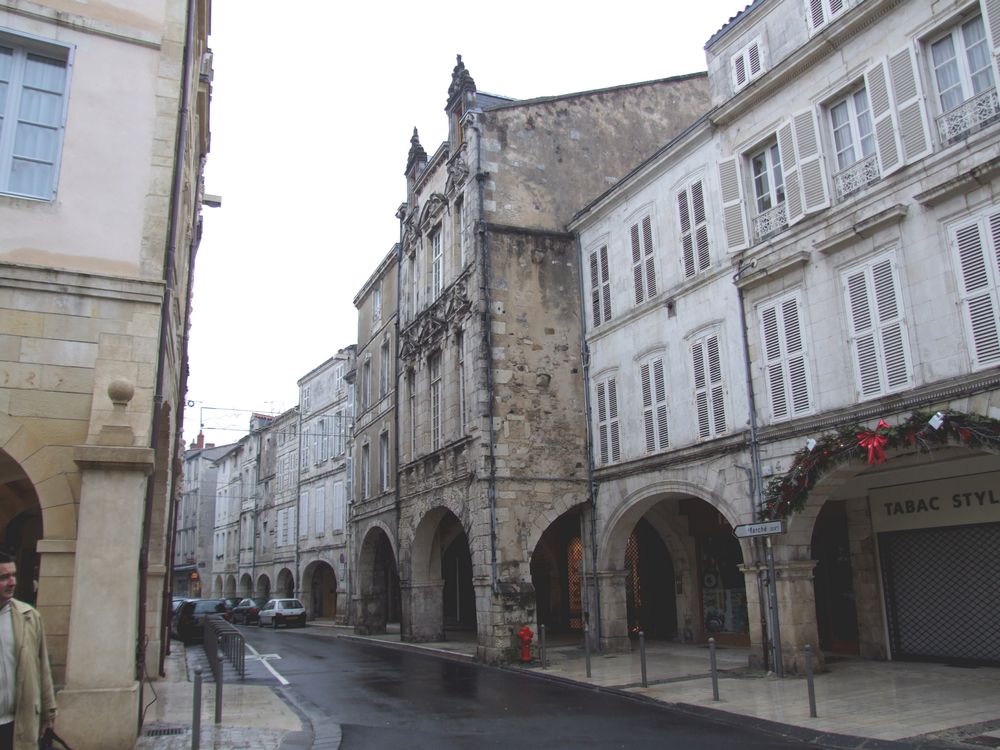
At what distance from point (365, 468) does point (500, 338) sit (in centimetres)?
1107

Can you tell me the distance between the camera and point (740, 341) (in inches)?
559

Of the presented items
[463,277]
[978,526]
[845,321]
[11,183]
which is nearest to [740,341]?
[845,321]

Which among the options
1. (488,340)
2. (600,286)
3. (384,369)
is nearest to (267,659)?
(488,340)

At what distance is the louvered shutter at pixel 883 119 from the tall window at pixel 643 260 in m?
5.58

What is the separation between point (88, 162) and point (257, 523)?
1622 inches

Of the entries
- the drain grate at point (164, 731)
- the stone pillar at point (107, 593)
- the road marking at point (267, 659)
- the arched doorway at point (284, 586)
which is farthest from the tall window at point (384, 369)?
the arched doorway at point (284, 586)

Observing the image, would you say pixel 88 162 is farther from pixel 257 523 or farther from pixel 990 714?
pixel 257 523

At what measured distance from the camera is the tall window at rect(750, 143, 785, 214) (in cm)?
1391

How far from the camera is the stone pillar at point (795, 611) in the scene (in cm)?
1267

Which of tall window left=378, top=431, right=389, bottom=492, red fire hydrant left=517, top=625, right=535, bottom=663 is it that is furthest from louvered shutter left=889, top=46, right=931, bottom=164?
tall window left=378, top=431, right=389, bottom=492

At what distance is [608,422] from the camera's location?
1811 centimetres

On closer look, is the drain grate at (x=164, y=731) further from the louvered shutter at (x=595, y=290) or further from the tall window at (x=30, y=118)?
the louvered shutter at (x=595, y=290)

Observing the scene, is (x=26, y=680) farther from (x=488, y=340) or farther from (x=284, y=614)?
(x=284, y=614)

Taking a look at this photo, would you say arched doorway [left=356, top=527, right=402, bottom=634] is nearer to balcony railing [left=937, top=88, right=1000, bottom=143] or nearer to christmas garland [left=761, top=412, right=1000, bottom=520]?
christmas garland [left=761, top=412, right=1000, bottom=520]
